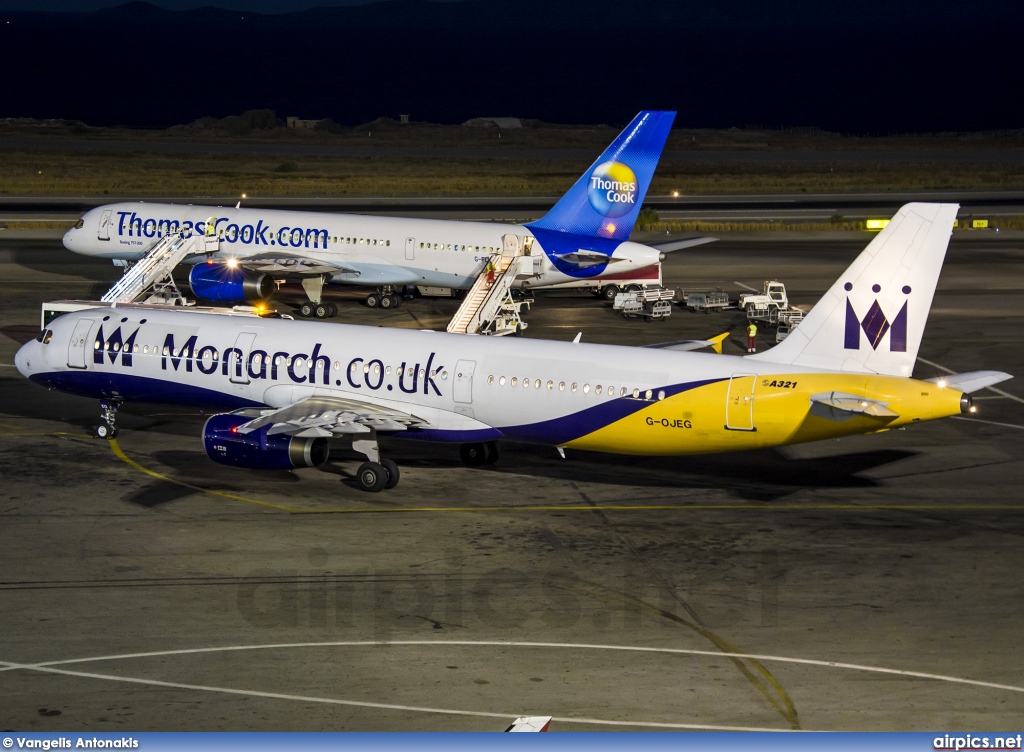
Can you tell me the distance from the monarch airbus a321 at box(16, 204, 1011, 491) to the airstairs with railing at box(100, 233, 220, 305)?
16.6 meters

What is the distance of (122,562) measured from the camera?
31500 mm

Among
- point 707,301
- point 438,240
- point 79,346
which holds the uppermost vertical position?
point 438,240

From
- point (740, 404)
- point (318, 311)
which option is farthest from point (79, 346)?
point (318, 311)

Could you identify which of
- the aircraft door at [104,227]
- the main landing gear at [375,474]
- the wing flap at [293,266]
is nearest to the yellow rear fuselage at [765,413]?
the main landing gear at [375,474]

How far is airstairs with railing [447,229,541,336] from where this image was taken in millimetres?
56491

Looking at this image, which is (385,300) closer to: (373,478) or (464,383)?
→ (464,383)

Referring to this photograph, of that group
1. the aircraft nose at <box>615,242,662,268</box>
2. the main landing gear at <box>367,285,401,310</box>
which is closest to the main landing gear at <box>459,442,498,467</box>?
the aircraft nose at <box>615,242,662,268</box>

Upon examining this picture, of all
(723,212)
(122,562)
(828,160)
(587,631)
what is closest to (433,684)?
(587,631)

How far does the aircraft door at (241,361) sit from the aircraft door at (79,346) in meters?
5.46

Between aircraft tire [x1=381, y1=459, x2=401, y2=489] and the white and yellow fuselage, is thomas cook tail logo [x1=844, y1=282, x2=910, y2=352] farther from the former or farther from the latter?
aircraft tire [x1=381, y1=459, x2=401, y2=489]

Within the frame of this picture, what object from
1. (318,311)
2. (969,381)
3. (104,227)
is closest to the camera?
(969,381)

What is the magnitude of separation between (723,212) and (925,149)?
70.7 m

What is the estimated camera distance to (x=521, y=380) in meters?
37.3

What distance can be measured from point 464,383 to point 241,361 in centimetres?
708
